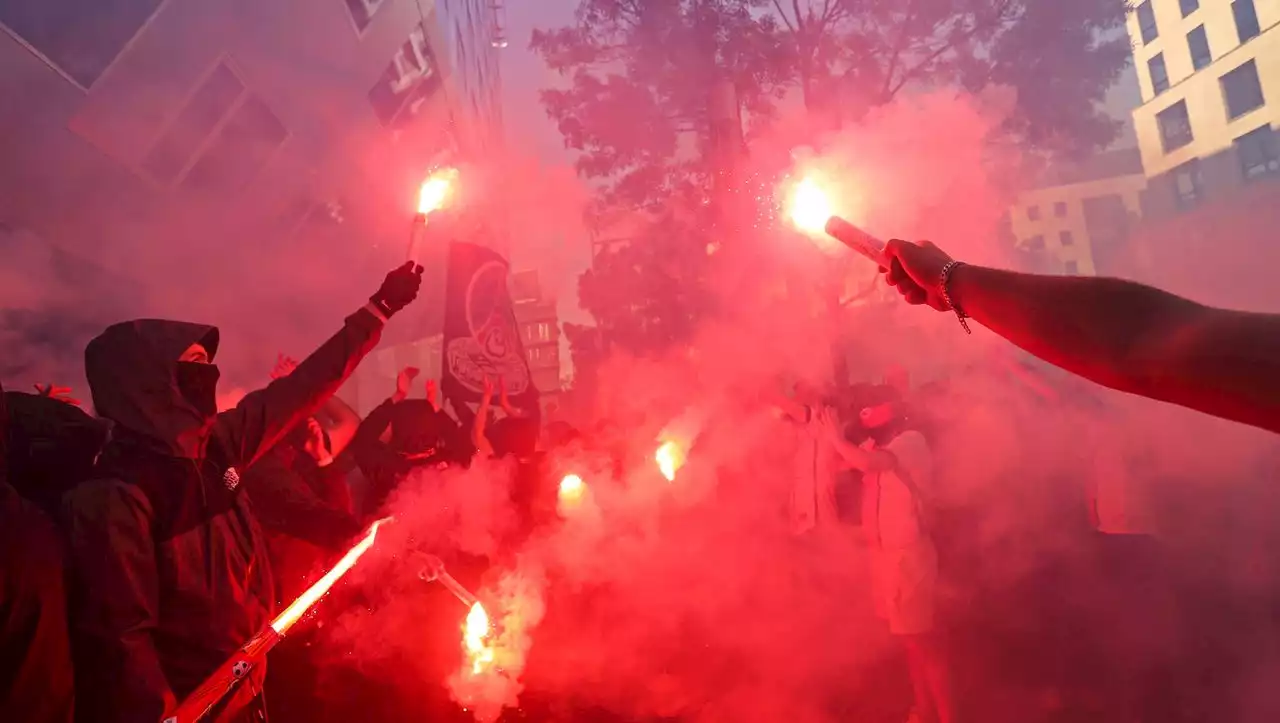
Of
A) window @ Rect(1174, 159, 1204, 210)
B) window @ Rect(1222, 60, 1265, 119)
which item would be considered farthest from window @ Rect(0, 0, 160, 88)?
window @ Rect(1174, 159, 1204, 210)

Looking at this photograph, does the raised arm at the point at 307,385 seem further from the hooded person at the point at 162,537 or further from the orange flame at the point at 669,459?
the orange flame at the point at 669,459

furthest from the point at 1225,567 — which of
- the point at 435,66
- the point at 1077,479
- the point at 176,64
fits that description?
the point at 435,66

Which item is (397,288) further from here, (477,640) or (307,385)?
(477,640)

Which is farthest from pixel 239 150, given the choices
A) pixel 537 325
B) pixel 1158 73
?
pixel 1158 73

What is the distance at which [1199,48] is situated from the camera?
22.7 m

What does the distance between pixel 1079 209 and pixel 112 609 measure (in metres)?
46.7

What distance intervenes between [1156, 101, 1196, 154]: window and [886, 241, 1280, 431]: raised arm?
98.1ft

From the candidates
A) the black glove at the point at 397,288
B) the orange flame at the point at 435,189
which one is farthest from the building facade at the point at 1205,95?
the black glove at the point at 397,288

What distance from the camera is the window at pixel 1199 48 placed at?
2239 centimetres

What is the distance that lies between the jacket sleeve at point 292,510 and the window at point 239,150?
12.5 feet

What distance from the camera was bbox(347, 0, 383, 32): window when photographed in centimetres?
787

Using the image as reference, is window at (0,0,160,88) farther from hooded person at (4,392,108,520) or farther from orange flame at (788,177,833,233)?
orange flame at (788,177,833,233)

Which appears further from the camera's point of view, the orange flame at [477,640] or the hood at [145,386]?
the orange flame at [477,640]

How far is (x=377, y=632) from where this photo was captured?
5.06 metres
